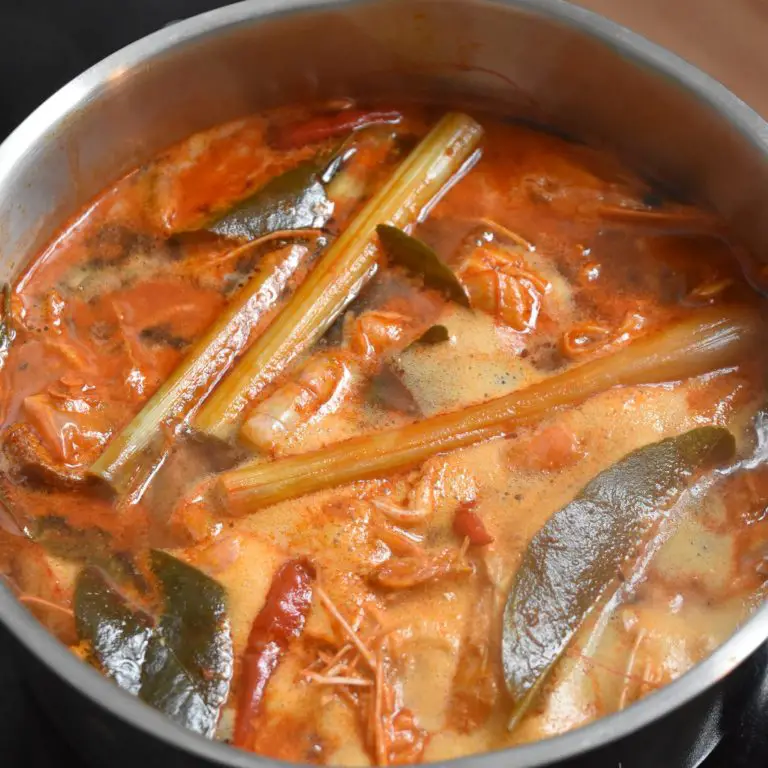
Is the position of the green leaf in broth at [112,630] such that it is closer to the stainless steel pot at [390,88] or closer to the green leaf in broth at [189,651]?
the green leaf in broth at [189,651]

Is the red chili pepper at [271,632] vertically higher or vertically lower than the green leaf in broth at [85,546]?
lower

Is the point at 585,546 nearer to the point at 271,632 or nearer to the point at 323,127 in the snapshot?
the point at 271,632

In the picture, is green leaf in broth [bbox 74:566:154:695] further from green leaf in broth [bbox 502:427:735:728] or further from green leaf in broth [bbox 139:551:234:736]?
green leaf in broth [bbox 502:427:735:728]

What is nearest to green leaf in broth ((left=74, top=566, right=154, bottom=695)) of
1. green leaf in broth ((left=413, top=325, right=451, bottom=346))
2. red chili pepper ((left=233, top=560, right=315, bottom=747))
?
red chili pepper ((left=233, top=560, right=315, bottom=747))

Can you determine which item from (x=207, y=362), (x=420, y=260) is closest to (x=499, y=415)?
(x=420, y=260)

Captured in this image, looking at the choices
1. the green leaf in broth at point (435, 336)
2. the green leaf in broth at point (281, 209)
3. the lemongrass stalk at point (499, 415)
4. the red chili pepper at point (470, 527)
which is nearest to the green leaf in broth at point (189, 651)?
the lemongrass stalk at point (499, 415)

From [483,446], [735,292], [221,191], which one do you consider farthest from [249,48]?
[735,292]
